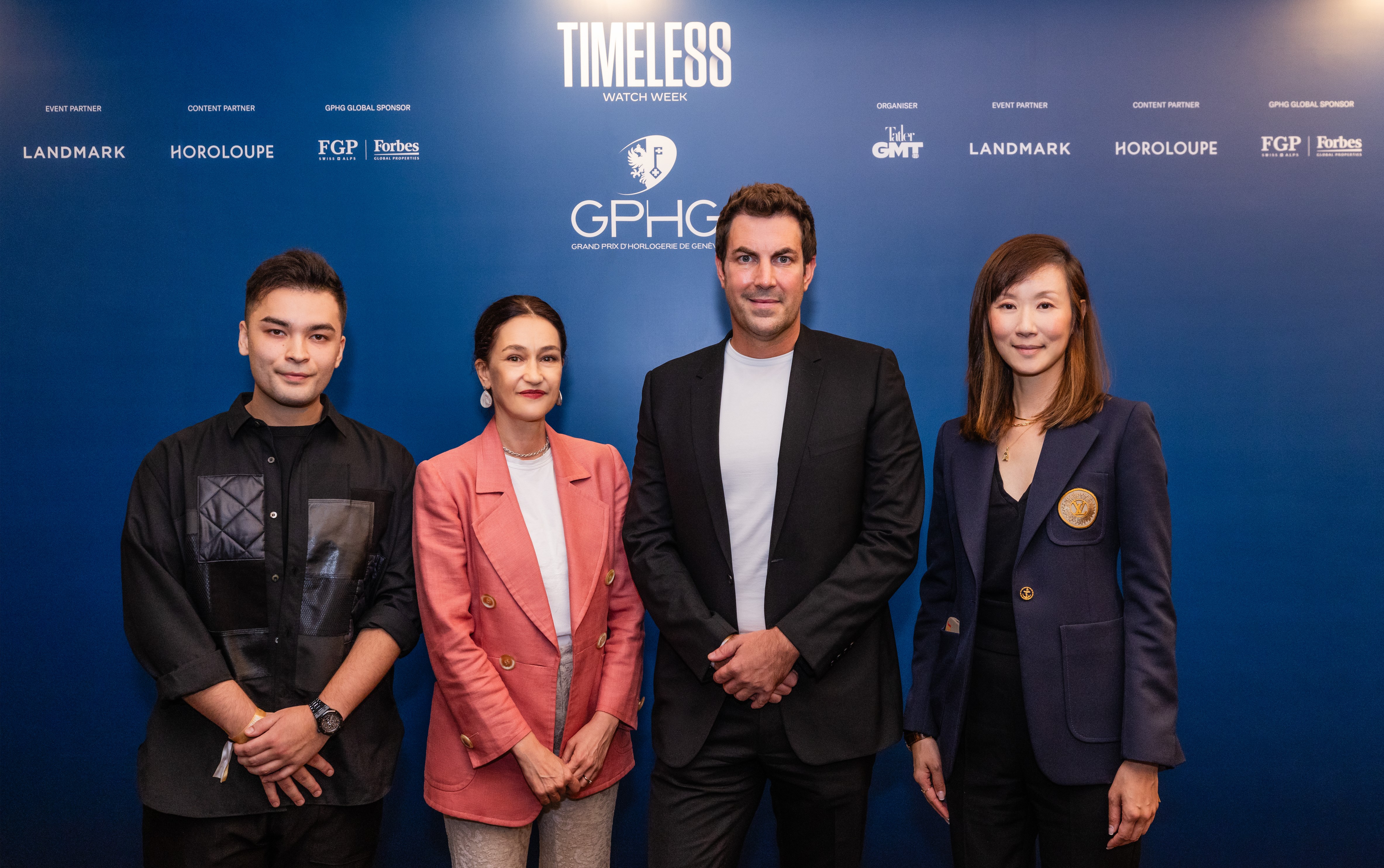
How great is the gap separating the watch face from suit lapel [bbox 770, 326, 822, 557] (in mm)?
1104

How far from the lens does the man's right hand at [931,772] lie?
1924mm

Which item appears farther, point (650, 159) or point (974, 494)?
point (650, 159)

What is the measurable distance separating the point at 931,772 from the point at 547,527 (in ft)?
3.61

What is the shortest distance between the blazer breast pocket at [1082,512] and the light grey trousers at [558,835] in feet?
3.85

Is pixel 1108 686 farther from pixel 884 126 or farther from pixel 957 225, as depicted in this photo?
pixel 884 126

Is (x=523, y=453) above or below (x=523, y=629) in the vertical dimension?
above

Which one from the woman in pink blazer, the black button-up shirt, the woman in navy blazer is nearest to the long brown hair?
the woman in navy blazer

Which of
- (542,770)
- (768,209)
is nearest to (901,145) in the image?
(768,209)

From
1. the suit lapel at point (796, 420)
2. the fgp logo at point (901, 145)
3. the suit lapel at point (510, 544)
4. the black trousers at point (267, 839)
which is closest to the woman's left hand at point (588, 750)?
the suit lapel at point (510, 544)

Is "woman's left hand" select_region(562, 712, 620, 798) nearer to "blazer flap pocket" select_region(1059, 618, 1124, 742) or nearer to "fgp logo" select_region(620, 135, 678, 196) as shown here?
"blazer flap pocket" select_region(1059, 618, 1124, 742)

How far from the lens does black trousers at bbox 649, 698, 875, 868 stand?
188 centimetres

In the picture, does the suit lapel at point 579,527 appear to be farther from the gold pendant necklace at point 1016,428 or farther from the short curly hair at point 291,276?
the gold pendant necklace at point 1016,428

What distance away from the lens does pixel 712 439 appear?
1.94 metres

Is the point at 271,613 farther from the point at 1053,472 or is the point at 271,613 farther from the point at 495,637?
the point at 1053,472
